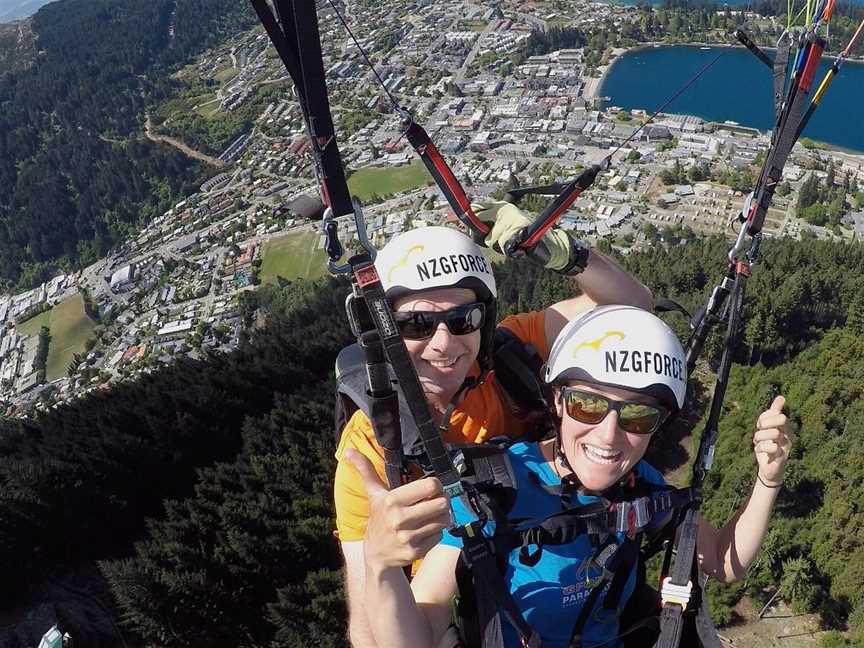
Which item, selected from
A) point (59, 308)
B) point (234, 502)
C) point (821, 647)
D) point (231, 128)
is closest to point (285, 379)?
point (234, 502)

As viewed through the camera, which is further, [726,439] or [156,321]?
[156,321]

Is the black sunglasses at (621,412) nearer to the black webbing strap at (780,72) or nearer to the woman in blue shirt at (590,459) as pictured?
the woman in blue shirt at (590,459)

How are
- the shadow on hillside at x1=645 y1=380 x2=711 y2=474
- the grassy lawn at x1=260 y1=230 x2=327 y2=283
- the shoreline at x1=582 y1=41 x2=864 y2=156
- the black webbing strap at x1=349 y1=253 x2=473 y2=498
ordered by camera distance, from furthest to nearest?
the shoreline at x1=582 y1=41 x2=864 y2=156 < the grassy lawn at x1=260 y1=230 x2=327 y2=283 < the shadow on hillside at x1=645 y1=380 x2=711 y2=474 < the black webbing strap at x1=349 y1=253 x2=473 y2=498

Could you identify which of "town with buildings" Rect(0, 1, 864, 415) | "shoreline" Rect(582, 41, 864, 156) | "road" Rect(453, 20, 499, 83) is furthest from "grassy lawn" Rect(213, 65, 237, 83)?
"shoreline" Rect(582, 41, 864, 156)

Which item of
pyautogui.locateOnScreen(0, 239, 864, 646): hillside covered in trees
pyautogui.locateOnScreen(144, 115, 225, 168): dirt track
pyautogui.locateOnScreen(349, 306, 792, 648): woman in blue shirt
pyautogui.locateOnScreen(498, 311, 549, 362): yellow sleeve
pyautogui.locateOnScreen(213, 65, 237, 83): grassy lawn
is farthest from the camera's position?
pyautogui.locateOnScreen(213, 65, 237, 83): grassy lawn

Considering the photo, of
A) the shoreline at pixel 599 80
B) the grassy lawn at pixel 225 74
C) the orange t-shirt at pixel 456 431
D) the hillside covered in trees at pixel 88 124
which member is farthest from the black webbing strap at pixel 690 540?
the grassy lawn at pixel 225 74

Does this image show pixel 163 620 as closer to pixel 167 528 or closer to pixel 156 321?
pixel 167 528

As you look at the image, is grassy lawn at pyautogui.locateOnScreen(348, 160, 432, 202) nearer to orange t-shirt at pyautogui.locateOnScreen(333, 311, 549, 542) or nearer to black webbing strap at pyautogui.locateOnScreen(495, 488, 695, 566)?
orange t-shirt at pyautogui.locateOnScreen(333, 311, 549, 542)
